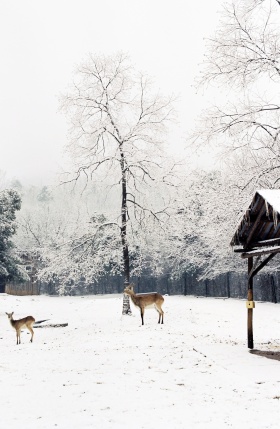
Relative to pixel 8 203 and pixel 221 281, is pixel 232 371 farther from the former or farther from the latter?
pixel 221 281

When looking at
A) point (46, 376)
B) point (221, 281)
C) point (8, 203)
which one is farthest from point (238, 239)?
point (221, 281)

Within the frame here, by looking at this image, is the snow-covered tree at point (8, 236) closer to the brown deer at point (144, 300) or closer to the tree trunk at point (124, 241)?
the tree trunk at point (124, 241)

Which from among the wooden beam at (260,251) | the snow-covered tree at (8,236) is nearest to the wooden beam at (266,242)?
the wooden beam at (260,251)

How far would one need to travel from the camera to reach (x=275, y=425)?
643 centimetres

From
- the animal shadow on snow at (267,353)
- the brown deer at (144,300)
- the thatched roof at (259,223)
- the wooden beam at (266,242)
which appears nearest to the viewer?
the thatched roof at (259,223)

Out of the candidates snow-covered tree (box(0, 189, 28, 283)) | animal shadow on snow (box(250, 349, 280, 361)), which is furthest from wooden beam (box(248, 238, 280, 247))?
snow-covered tree (box(0, 189, 28, 283))

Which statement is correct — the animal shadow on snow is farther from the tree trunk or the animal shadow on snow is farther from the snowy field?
the tree trunk

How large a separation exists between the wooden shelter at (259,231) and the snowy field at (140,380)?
2.83 meters

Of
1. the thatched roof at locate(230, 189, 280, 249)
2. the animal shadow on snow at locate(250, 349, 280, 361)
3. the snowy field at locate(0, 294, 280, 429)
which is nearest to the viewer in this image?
the snowy field at locate(0, 294, 280, 429)

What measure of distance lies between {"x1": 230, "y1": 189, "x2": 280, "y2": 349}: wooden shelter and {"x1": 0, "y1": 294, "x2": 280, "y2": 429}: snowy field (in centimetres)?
283

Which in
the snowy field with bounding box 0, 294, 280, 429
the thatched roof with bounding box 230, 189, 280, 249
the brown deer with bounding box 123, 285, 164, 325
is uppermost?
the thatched roof with bounding box 230, 189, 280, 249

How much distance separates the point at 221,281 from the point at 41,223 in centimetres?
4005

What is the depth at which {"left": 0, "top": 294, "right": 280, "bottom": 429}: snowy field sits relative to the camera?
702cm

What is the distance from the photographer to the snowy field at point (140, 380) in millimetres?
7023
